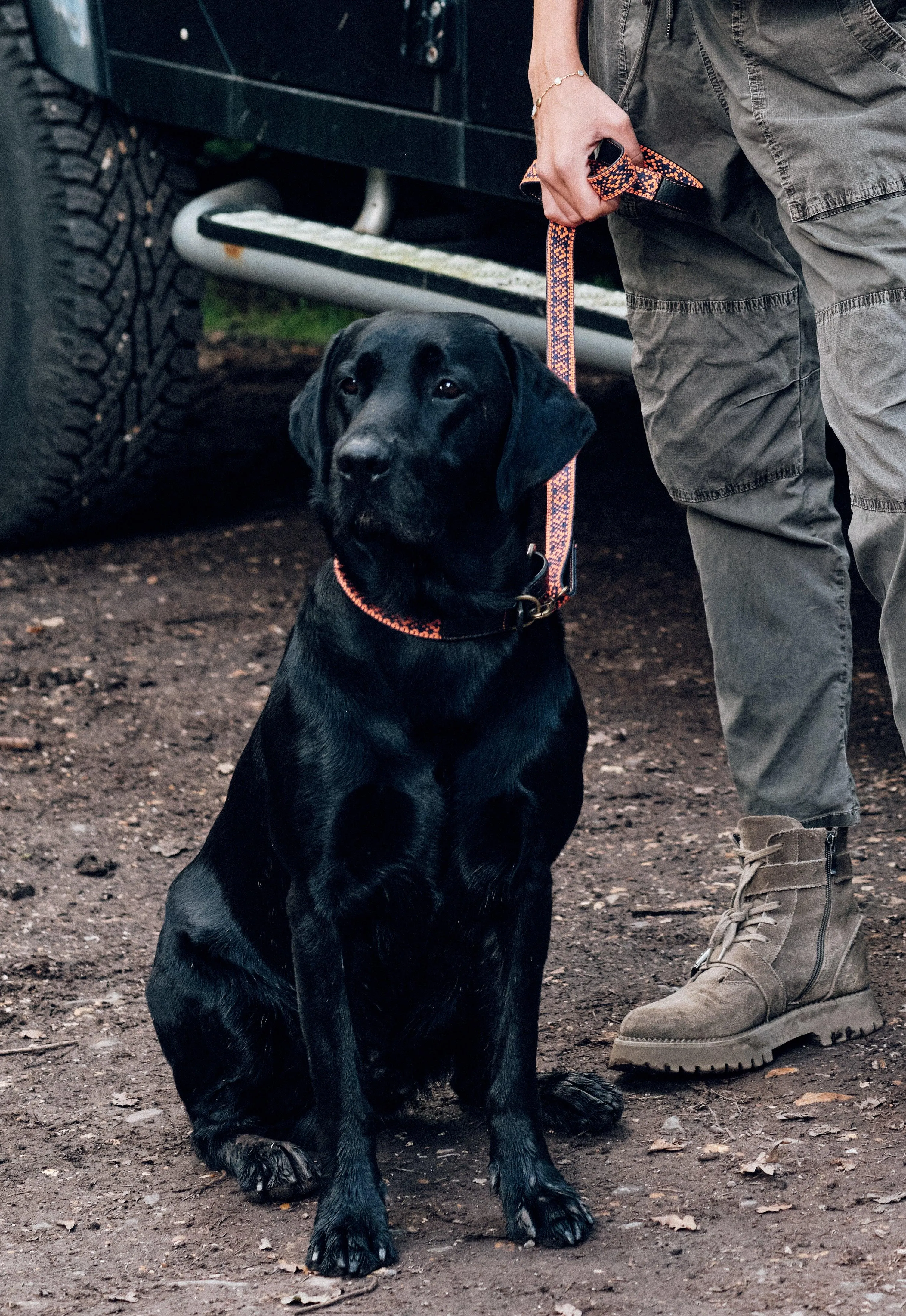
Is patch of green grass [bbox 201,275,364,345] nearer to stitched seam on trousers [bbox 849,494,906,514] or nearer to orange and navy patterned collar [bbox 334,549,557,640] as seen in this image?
orange and navy patterned collar [bbox 334,549,557,640]

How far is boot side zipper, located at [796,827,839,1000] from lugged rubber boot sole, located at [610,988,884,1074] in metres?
0.09

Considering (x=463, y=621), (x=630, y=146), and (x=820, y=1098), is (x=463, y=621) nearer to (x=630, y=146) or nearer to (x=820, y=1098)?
(x=630, y=146)

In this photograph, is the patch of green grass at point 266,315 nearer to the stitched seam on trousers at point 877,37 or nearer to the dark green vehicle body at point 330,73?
the dark green vehicle body at point 330,73

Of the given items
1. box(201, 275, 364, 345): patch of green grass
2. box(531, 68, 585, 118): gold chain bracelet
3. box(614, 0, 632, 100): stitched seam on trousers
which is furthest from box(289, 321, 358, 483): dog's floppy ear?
box(201, 275, 364, 345): patch of green grass

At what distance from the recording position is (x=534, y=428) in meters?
2.29

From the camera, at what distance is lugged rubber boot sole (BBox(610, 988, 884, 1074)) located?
2443 mm

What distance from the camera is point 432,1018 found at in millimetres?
2318

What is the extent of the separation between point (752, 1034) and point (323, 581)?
3.04 ft

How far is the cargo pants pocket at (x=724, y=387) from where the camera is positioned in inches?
98.7

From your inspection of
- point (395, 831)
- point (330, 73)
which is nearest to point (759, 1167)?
point (395, 831)

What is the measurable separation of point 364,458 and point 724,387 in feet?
2.21

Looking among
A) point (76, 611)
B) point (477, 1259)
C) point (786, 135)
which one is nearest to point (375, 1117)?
point (477, 1259)

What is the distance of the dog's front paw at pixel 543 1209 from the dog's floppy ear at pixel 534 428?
89cm

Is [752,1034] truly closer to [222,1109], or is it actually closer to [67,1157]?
[222,1109]
